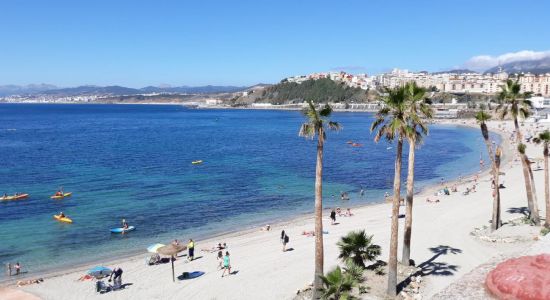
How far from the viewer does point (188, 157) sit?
74938mm

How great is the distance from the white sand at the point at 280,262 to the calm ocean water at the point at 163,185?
176 inches

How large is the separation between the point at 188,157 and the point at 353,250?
58929mm

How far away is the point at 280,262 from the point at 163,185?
29.0m

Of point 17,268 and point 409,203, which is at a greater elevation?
point 409,203

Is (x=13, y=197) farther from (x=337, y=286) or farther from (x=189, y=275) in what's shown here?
(x=337, y=286)

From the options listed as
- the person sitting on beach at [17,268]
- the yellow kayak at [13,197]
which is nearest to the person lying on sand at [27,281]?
the person sitting on beach at [17,268]

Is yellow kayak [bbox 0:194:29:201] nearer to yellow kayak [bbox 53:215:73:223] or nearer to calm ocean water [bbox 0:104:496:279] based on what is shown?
calm ocean water [bbox 0:104:496:279]

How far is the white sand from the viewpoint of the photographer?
69.1 ft

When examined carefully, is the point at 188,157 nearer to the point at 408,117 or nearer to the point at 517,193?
the point at 517,193

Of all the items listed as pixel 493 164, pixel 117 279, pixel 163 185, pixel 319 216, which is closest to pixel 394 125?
pixel 319 216

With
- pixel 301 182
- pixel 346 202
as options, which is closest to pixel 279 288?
pixel 346 202

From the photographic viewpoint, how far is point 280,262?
24.8m

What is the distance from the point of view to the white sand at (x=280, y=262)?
829 inches

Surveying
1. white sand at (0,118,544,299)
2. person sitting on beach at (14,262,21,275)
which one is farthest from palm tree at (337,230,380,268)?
person sitting on beach at (14,262,21,275)
